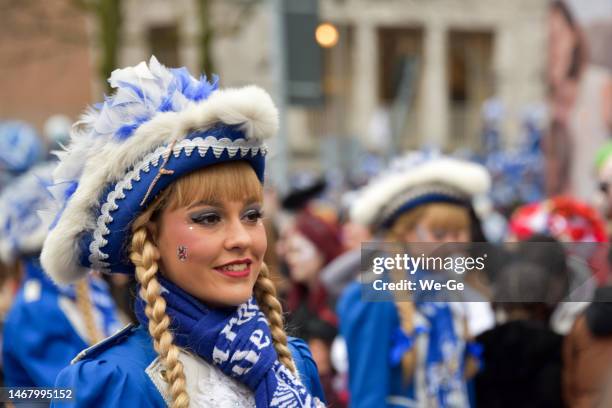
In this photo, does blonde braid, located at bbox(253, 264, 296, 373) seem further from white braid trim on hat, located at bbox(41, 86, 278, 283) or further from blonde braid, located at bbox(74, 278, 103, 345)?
blonde braid, located at bbox(74, 278, 103, 345)

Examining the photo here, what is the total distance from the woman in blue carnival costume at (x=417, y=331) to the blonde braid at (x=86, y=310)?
1.16 m

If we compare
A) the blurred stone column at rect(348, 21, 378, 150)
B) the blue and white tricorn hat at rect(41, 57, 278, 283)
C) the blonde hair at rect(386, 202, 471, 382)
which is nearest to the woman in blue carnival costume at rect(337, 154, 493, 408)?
the blonde hair at rect(386, 202, 471, 382)

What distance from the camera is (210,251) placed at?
261cm

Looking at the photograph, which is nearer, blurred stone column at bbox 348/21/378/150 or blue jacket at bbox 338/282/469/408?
blue jacket at bbox 338/282/469/408

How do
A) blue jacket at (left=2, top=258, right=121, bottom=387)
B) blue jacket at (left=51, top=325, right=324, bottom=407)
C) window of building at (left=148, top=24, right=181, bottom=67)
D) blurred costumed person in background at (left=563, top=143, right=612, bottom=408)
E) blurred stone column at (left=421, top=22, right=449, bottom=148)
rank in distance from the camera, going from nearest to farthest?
blue jacket at (left=51, top=325, right=324, bottom=407) < blurred costumed person in background at (left=563, top=143, right=612, bottom=408) < blue jacket at (left=2, top=258, right=121, bottom=387) < window of building at (left=148, top=24, right=181, bottom=67) < blurred stone column at (left=421, top=22, right=449, bottom=148)

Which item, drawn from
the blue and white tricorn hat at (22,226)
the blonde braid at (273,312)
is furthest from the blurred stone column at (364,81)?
the blonde braid at (273,312)

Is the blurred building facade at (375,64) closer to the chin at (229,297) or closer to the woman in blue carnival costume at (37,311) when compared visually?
the woman in blue carnival costume at (37,311)

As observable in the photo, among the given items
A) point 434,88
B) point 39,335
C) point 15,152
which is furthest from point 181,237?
point 434,88

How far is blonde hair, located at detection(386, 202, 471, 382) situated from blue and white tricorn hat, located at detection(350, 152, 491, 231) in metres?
0.03

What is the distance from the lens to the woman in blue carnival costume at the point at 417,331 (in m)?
4.70

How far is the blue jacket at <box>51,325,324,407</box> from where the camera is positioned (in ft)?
8.13

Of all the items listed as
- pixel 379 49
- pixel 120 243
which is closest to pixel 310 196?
pixel 120 243

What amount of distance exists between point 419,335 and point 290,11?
4.03m

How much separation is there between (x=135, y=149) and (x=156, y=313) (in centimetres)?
41
